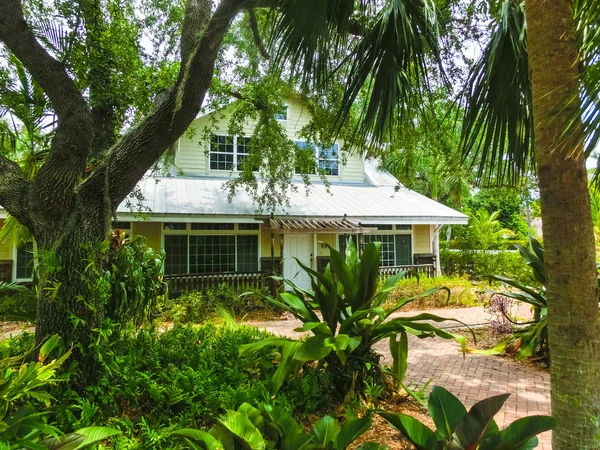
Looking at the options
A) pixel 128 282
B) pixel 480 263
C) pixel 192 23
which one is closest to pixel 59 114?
pixel 192 23

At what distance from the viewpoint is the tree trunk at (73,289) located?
3352 millimetres

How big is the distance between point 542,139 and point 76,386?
409cm

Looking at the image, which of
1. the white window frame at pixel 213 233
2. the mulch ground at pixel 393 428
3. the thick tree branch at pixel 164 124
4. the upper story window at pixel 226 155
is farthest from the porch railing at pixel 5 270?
the mulch ground at pixel 393 428

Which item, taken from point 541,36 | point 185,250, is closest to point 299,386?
point 541,36

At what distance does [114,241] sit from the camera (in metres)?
5.59

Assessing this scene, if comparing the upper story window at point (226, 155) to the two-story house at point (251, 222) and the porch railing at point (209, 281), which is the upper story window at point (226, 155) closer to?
the two-story house at point (251, 222)

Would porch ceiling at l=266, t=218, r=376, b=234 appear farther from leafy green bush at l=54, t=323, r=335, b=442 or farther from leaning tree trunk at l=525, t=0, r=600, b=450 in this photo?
leaning tree trunk at l=525, t=0, r=600, b=450

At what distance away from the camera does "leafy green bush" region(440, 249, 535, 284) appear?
1575 cm

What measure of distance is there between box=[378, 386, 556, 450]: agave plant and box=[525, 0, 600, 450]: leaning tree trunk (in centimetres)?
13

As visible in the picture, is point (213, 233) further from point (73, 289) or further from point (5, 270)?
point (73, 289)

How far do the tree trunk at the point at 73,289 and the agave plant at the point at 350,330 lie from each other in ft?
4.75

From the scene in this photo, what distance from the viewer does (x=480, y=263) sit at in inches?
649

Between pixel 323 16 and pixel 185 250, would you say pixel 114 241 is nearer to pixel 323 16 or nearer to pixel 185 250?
pixel 323 16

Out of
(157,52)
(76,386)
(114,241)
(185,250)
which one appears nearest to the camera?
(76,386)
